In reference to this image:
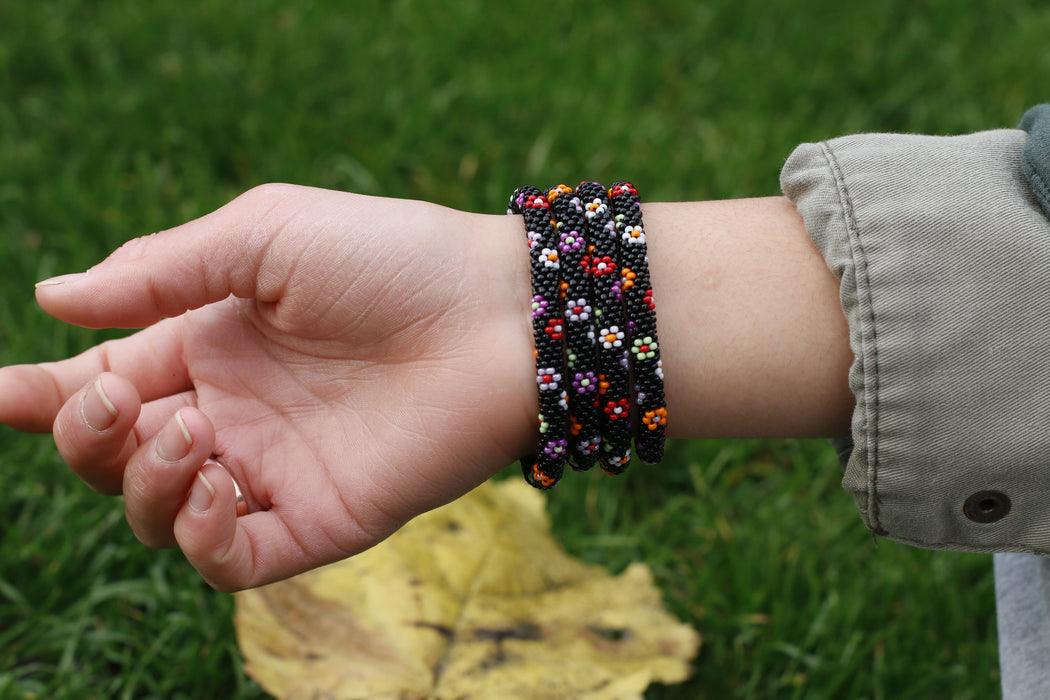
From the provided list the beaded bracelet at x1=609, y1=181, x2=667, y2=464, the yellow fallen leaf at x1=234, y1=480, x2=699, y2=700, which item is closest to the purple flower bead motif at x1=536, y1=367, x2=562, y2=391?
the beaded bracelet at x1=609, y1=181, x2=667, y2=464

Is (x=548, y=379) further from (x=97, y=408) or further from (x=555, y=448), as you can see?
(x=97, y=408)

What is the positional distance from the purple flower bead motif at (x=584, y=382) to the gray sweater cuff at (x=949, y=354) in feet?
1.04

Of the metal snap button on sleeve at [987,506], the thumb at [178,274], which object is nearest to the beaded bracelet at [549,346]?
the thumb at [178,274]

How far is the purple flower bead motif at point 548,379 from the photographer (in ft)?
3.86

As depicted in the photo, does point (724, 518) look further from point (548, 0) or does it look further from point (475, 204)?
point (548, 0)

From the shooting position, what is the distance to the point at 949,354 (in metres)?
1.08

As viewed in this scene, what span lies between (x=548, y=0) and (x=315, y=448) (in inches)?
82.7

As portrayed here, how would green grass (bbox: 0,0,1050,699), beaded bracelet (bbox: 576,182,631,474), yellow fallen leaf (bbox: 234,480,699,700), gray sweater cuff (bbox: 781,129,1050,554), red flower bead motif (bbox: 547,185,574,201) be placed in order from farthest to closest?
green grass (bbox: 0,0,1050,699) < yellow fallen leaf (bbox: 234,480,699,700) < red flower bead motif (bbox: 547,185,574,201) < beaded bracelet (bbox: 576,182,631,474) < gray sweater cuff (bbox: 781,129,1050,554)

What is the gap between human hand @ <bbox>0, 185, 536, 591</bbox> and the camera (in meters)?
1.21

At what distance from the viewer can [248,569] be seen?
1200 millimetres

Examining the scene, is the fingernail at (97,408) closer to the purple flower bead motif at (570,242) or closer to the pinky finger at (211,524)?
the pinky finger at (211,524)

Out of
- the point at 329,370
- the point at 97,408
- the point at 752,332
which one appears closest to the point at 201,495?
the point at 97,408

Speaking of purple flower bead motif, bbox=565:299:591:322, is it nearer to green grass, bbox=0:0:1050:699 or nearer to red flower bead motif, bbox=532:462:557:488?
red flower bead motif, bbox=532:462:557:488

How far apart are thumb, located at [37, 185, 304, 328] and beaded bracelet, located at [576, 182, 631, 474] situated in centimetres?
41
